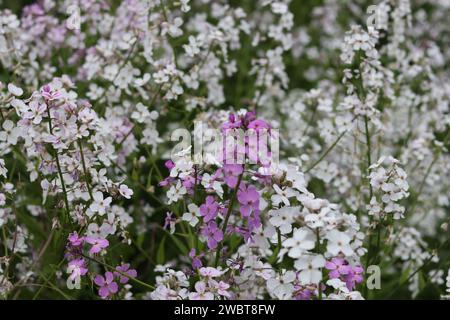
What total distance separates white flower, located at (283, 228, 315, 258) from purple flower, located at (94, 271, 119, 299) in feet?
2.85

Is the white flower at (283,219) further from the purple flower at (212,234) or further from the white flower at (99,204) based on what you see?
the white flower at (99,204)

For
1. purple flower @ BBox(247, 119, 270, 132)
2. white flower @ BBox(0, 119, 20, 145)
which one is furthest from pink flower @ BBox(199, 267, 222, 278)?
white flower @ BBox(0, 119, 20, 145)

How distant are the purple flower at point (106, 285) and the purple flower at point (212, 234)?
0.48 metres

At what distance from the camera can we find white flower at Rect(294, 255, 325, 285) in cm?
218

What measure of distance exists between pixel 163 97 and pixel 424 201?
83.6 inches

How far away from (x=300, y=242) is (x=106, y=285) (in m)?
0.96

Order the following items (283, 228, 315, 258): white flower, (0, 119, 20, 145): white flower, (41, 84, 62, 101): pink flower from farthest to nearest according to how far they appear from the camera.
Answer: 1. (0, 119, 20, 145): white flower
2. (41, 84, 62, 101): pink flower
3. (283, 228, 315, 258): white flower

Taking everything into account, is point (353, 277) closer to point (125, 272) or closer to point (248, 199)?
point (248, 199)

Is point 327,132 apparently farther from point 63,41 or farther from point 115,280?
point 63,41

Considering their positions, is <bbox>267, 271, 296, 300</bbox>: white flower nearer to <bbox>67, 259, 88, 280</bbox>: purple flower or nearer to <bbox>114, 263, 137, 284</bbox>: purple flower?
<bbox>114, 263, 137, 284</bbox>: purple flower

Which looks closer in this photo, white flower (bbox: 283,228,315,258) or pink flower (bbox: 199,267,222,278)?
white flower (bbox: 283,228,315,258)

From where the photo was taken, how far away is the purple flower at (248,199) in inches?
92.6
